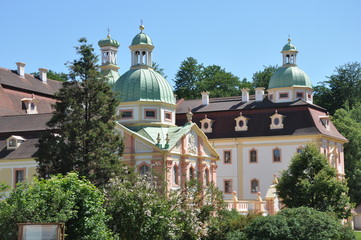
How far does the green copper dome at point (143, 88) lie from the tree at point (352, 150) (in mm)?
24891

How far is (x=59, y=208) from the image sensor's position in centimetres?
2789

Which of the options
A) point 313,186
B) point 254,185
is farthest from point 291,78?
point 313,186

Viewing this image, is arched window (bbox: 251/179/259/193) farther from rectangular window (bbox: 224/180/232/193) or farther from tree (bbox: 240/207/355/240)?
tree (bbox: 240/207/355/240)

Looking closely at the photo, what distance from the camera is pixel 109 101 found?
37844mm

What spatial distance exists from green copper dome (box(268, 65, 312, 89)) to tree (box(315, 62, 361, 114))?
19728mm

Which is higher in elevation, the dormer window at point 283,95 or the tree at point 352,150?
the dormer window at point 283,95

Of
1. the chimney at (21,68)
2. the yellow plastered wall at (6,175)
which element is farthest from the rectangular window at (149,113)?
the chimney at (21,68)

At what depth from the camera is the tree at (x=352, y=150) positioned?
70562mm

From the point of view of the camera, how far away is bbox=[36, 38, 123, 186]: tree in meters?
36.2

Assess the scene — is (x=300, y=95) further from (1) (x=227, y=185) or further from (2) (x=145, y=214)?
(2) (x=145, y=214)

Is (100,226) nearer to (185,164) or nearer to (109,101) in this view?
(109,101)

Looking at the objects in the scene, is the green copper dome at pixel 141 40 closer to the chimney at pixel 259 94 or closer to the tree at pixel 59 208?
the chimney at pixel 259 94

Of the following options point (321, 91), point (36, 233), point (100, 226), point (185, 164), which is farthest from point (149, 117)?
point (321, 91)

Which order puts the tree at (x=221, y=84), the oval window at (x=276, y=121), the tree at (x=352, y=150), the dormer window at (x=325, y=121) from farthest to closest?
the tree at (x=221, y=84)
the tree at (x=352, y=150)
the dormer window at (x=325, y=121)
the oval window at (x=276, y=121)
